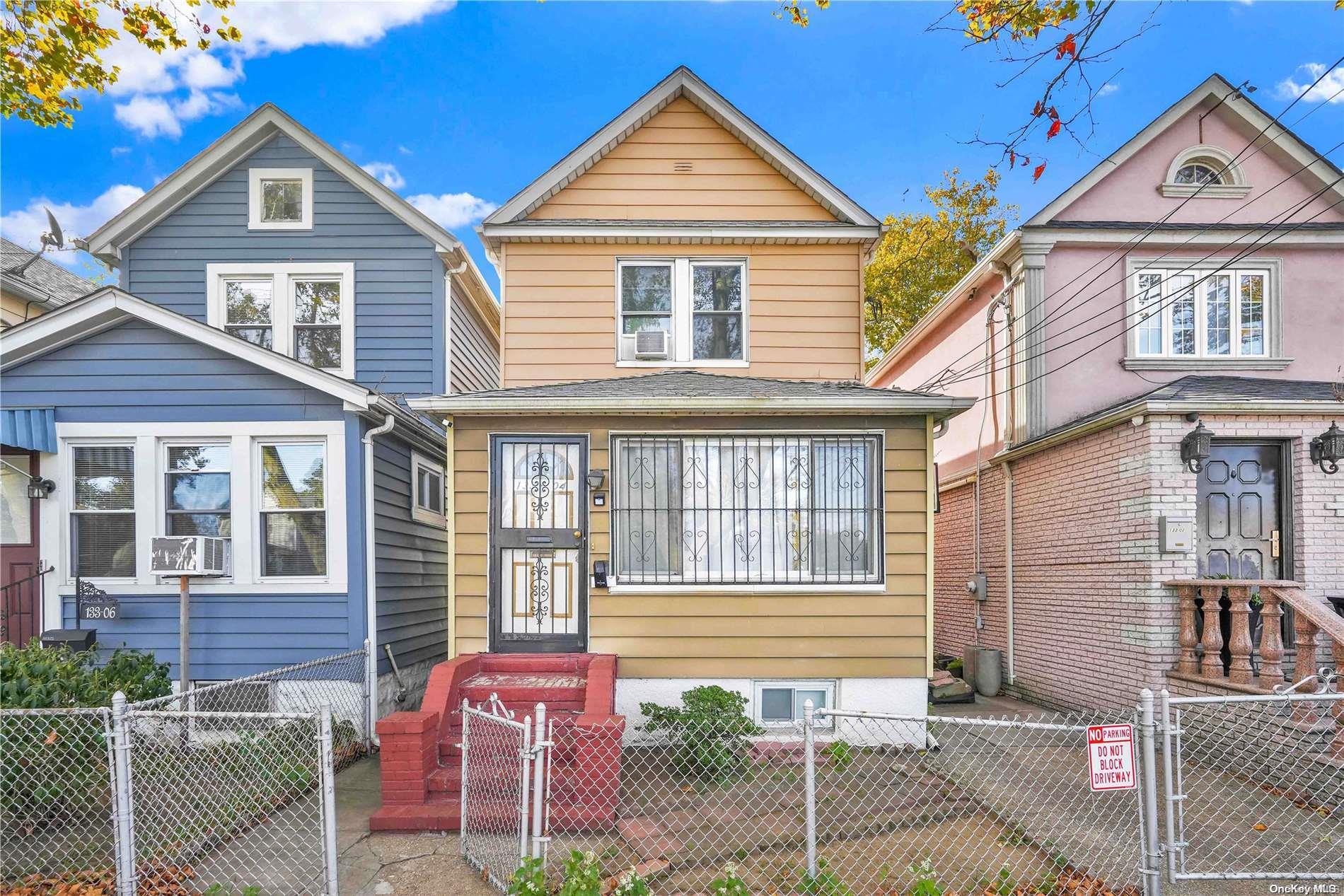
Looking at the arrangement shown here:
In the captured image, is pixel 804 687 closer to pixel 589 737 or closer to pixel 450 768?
pixel 589 737

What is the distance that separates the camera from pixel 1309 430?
289 inches

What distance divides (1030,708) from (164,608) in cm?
970

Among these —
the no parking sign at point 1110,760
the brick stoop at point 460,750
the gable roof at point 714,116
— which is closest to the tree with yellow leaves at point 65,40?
the gable roof at point 714,116

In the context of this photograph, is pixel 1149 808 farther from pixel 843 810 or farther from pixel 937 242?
pixel 937 242

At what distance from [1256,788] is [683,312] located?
6773 mm

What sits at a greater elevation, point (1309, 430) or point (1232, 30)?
point (1232, 30)

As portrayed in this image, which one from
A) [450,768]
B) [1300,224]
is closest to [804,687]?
[450,768]

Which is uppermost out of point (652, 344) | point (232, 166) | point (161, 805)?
point (232, 166)

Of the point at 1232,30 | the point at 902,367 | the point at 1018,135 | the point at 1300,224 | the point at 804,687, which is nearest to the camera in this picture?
the point at 1018,135

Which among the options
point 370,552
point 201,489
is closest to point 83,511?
point 201,489

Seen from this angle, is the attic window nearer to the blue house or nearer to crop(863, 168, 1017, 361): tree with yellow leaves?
crop(863, 168, 1017, 361): tree with yellow leaves

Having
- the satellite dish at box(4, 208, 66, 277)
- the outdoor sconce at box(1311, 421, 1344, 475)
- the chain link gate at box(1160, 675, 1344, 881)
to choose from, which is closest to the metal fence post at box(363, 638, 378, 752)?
the chain link gate at box(1160, 675, 1344, 881)

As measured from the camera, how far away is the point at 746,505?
719 centimetres

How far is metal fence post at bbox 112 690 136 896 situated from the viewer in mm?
3955
